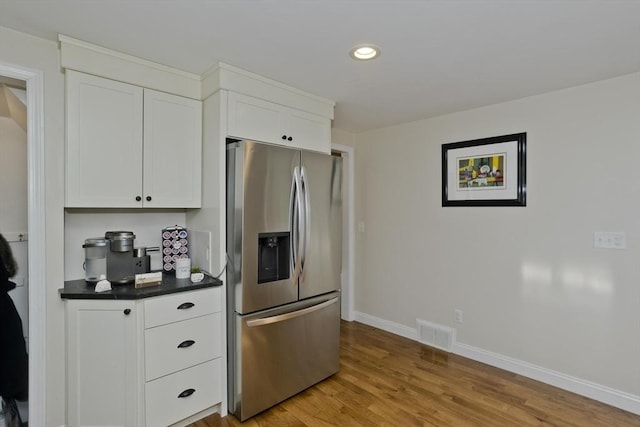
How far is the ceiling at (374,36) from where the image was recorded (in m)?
1.56

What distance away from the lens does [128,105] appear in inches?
83.4

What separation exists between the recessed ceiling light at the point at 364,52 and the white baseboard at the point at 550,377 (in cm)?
276

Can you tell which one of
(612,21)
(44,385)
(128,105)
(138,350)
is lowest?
(44,385)

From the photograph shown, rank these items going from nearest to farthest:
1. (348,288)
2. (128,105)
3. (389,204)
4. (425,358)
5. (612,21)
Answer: (612,21), (128,105), (425,358), (389,204), (348,288)

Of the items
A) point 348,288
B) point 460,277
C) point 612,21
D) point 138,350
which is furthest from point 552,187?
point 138,350

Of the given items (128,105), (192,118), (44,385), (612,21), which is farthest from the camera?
(192,118)

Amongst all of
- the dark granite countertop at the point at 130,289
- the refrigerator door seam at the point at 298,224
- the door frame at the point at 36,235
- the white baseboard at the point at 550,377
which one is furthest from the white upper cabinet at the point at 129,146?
the white baseboard at the point at 550,377

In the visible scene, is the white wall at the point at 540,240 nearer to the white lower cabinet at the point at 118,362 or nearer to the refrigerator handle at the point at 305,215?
the refrigerator handle at the point at 305,215

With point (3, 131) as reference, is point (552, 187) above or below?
below

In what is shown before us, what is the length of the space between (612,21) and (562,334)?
7.31ft

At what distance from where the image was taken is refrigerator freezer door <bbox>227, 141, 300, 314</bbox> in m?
2.15

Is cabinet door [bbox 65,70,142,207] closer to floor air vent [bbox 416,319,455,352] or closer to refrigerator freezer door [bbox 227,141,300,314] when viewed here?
refrigerator freezer door [bbox 227,141,300,314]

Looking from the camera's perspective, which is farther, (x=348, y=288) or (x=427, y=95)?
(x=348, y=288)

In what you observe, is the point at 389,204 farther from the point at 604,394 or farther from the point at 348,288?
the point at 604,394
